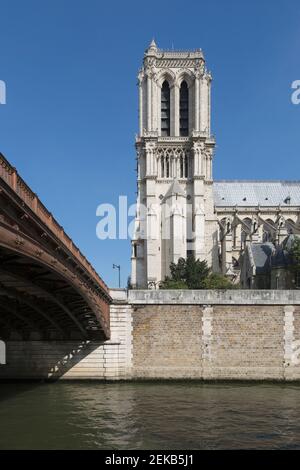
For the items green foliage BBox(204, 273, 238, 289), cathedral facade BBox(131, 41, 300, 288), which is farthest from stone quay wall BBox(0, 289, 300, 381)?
cathedral facade BBox(131, 41, 300, 288)

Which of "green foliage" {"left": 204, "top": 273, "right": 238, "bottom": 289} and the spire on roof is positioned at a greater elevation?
the spire on roof

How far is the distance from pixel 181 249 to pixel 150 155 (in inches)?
511

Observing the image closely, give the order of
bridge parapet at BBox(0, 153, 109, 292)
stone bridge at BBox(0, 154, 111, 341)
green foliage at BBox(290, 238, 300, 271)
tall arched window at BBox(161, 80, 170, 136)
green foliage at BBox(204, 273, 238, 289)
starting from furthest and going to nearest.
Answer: tall arched window at BBox(161, 80, 170, 136) < green foliage at BBox(290, 238, 300, 271) < green foliage at BBox(204, 273, 238, 289) < stone bridge at BBox(0, 154, 111, 341) < bridge parapet at BBox(0, 153, 109, 292)

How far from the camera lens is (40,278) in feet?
69.1

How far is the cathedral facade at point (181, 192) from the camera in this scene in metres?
68.8

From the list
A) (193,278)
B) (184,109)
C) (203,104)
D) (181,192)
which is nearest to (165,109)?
(184,109)

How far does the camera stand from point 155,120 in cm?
7275

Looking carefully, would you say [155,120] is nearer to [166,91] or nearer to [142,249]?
[166,91]

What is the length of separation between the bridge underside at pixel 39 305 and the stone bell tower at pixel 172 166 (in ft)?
117

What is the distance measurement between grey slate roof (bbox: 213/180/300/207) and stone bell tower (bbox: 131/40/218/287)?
929 centimetres

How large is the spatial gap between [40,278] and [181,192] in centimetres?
4902

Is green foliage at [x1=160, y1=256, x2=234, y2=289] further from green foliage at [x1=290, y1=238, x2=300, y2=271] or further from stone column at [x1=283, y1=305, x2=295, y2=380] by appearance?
stone column at [x1=283, y1=305, x2=295, y2=380]

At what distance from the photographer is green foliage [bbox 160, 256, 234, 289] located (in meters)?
51.0
